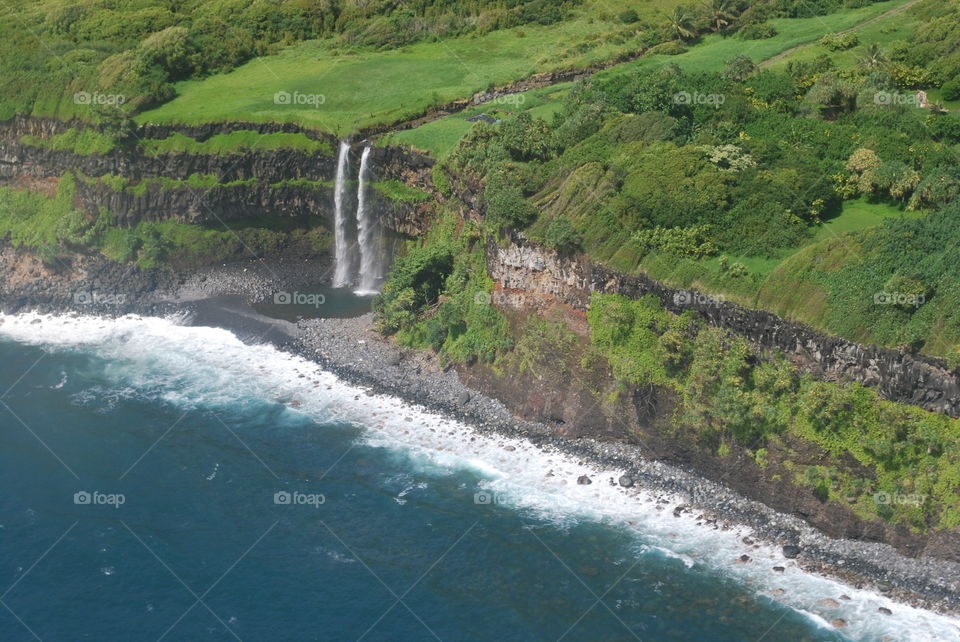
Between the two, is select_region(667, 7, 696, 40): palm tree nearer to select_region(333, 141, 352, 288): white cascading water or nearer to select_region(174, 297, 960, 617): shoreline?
select_region(333, 141, 352, 288): white cascading water

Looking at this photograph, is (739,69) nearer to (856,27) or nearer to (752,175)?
(752,175)

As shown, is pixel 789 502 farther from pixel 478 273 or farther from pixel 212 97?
pixel 212 97

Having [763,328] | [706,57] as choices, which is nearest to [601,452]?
[763,328]

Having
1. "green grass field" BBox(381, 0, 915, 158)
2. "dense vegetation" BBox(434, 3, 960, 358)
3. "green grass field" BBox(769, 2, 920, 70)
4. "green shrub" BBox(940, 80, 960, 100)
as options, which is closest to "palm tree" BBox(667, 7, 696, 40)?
"green grass field" BBox(381, 0, 915, 158)

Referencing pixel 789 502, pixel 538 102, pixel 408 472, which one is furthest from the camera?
pixel 538 102

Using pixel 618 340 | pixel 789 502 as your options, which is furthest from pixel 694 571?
pixel 618 340
